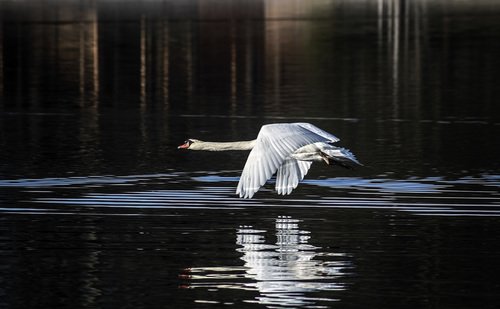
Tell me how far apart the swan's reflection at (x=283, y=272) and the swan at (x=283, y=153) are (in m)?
0.63

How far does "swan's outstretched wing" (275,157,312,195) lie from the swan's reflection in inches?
74.4

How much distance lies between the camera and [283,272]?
13.7 meters

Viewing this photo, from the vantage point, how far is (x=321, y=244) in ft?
50.1

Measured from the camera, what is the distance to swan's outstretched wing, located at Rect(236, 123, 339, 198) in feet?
51.4

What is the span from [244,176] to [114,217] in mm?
2065

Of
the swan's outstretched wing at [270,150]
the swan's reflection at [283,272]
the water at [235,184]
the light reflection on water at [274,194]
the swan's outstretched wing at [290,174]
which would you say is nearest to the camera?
the swan's reflection at [283,272]

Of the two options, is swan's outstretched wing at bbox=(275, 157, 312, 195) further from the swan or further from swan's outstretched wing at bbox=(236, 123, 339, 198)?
swan's outstretched wing at bbox=(236, 123, 339, 198)

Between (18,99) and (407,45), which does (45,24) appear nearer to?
(407,45)

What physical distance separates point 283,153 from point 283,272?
2.66 meters

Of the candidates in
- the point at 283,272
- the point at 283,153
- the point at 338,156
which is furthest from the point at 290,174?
the point at 283,272

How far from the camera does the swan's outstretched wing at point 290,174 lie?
17.7 metres

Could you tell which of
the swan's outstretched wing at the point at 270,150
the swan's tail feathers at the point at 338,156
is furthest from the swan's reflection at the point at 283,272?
the swan's tail feathers at the point at 338,156

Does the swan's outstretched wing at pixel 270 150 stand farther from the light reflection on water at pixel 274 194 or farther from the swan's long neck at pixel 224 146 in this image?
the light reflection on water at pixel 274 194

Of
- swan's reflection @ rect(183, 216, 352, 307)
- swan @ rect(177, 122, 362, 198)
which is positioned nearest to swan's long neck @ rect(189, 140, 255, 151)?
swan @ rect(177, 122, 362, 198)
